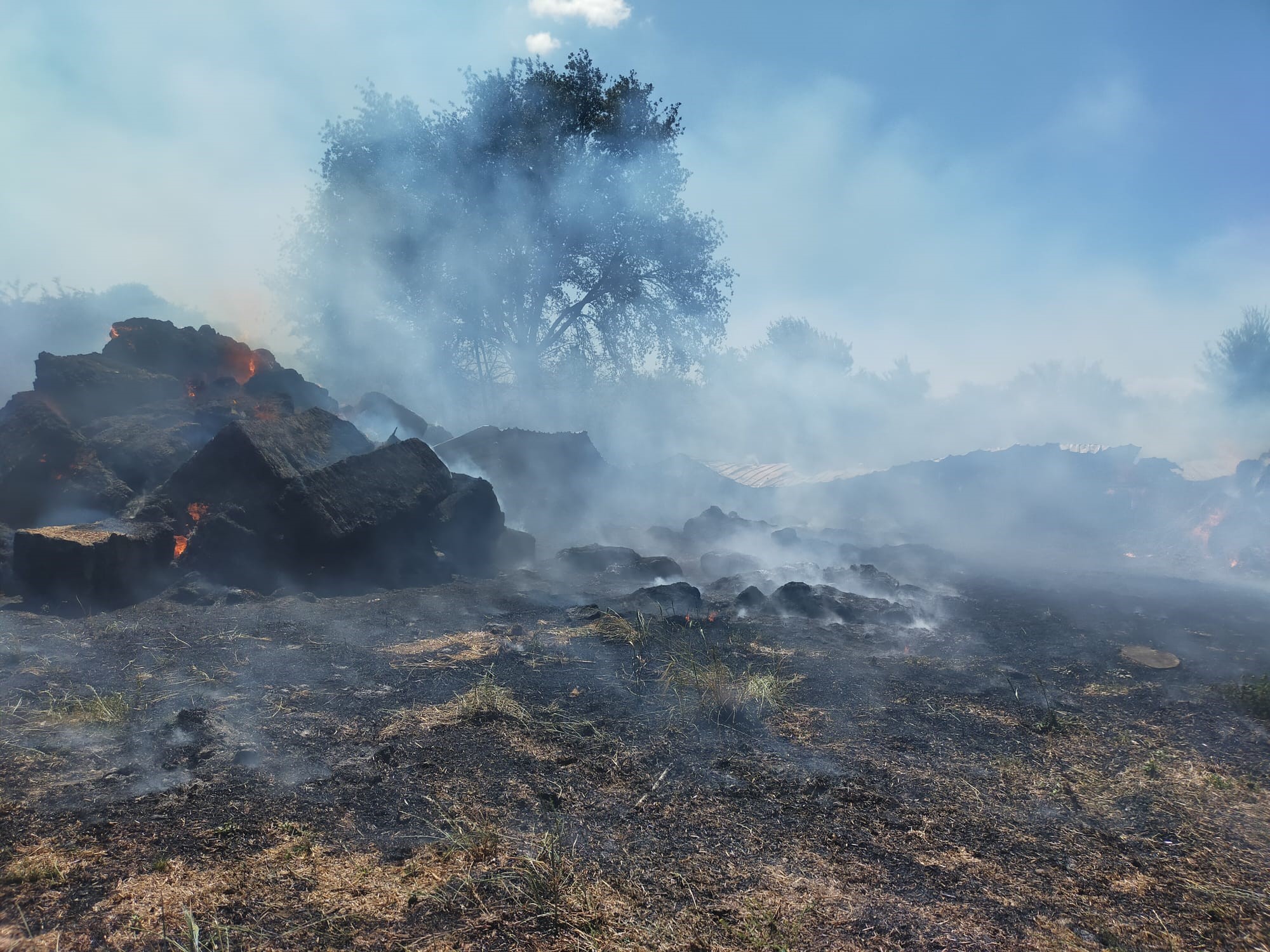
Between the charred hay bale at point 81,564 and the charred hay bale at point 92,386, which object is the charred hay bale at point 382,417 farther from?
the charred hay bale at point 81,564

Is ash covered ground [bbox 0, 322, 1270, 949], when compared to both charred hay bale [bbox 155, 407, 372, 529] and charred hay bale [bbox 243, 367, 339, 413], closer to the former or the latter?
charred hay bale [bbox 155, 407, 372, 529]

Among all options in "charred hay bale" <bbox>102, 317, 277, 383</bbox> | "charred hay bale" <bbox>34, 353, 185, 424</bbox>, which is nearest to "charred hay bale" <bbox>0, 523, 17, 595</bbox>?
"charred hay bale" <bbox>34, 353, 185, 424</bbox>

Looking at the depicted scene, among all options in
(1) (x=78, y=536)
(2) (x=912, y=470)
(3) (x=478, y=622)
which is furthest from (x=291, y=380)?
(2) (x=912, y=470)

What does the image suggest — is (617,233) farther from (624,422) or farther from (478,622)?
(478,622)

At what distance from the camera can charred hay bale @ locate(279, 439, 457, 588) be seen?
29.8 feet

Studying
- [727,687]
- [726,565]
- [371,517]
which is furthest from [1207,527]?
[371,517]

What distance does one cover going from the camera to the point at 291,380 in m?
16.3

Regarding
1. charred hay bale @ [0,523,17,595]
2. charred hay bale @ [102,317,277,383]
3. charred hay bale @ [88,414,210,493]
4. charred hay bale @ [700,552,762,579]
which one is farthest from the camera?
charred hay bale @ [102,317,277,383]

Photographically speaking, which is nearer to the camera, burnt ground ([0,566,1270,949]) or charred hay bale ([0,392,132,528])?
burnt ground ([0,566,1270,949])

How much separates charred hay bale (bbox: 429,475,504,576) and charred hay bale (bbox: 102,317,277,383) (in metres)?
7.84

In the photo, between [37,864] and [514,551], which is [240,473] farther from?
[37,864]

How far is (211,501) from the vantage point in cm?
931

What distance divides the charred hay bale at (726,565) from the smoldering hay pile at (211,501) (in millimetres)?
3920

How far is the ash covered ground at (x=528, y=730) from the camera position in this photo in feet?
9.50
